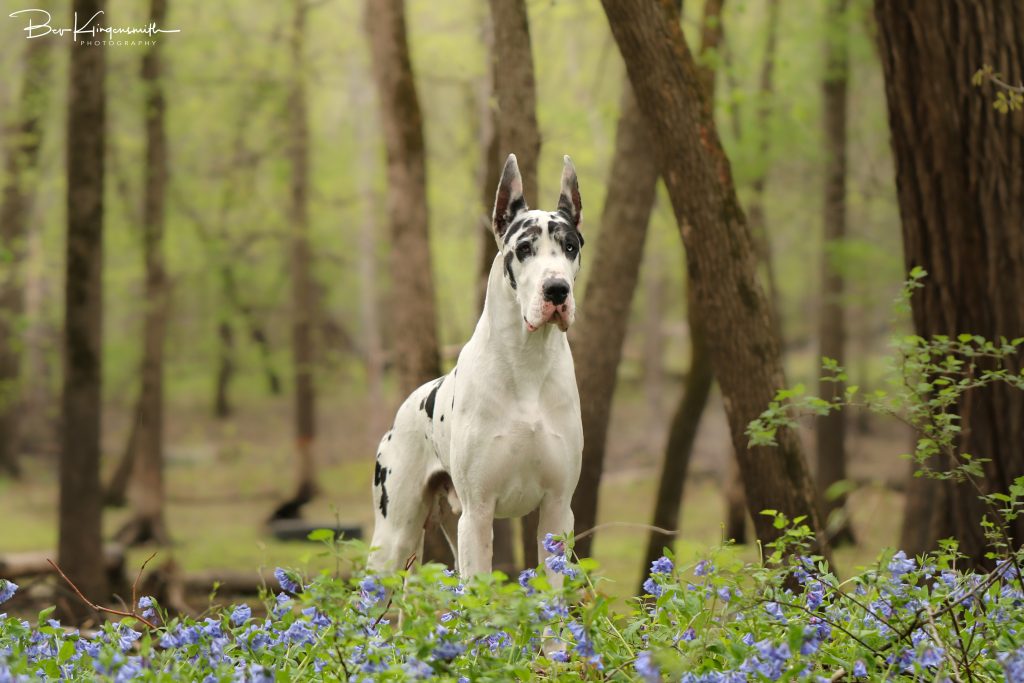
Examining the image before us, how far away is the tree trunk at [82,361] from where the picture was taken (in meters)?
11.6

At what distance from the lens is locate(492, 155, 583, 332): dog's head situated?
4336 mm

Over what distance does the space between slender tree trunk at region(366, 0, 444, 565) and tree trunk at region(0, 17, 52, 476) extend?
8175 millimetres

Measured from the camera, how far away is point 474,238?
24.3 metres

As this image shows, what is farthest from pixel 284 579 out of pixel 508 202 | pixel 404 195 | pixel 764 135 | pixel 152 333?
pixel 152 333

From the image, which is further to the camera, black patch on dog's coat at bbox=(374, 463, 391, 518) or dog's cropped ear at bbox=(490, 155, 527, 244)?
black patch on dog's coat at bbox=(374, 463, 391, 518)

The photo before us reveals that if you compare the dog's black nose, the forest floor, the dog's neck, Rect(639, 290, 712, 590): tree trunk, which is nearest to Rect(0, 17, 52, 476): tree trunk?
the forest floor

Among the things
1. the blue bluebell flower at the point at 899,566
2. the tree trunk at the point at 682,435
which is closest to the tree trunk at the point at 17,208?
the tree trunk at the point at 682,435

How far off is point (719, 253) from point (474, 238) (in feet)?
58.3

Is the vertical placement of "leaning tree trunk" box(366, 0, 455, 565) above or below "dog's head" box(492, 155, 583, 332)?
above

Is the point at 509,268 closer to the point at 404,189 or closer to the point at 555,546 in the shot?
the point at 555,546

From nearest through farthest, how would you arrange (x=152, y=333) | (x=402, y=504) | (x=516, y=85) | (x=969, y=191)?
(x=402, y=504)
(x=969, y=191)
(x=516, y=85)
(x=152, y=333)

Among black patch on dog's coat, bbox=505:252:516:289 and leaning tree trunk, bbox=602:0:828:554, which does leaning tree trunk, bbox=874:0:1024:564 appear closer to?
leaning tree trunk, bbox=602:0:828:554

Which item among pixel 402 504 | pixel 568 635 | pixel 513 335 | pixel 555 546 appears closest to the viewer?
pixel 555 546

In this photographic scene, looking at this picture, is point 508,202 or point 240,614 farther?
point 508,202
